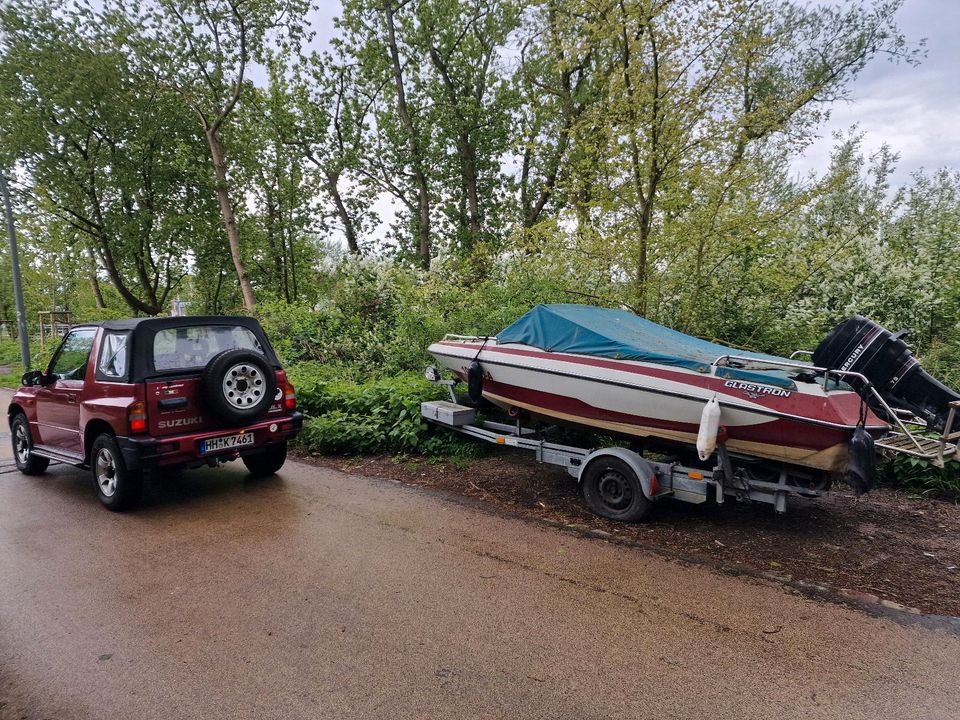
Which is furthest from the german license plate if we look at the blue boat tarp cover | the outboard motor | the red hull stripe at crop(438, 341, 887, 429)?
the outboard motor

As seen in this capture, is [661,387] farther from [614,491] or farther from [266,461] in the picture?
[266,461]

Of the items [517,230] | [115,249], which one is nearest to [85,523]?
[517,230]

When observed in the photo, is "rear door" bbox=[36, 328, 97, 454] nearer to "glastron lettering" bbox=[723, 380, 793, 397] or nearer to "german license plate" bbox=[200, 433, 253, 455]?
"german license plate" bbox=[200, 433, 253, 455]

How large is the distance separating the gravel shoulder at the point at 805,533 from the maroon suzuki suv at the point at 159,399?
1828mm

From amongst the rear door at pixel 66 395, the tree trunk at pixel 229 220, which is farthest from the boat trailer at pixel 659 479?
the tree trunk at pixel 229 220

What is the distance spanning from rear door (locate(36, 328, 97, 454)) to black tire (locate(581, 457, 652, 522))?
5.00m

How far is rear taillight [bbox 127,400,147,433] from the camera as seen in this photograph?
498 centimetres

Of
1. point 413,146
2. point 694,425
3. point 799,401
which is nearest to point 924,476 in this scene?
point 799,401

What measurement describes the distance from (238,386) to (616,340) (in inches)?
144

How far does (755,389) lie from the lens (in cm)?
436

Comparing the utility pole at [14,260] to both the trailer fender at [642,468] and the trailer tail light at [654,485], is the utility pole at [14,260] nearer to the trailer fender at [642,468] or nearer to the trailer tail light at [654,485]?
the trailer fender at [642,468]

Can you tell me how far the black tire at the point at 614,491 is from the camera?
4.78 metres

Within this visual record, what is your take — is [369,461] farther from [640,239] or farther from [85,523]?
[640,239]

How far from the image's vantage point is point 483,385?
20.7 ft
